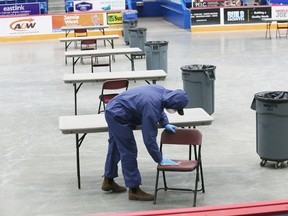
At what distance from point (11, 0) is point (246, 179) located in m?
31.5

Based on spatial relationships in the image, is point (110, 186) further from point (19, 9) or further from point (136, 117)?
point (19, 9)

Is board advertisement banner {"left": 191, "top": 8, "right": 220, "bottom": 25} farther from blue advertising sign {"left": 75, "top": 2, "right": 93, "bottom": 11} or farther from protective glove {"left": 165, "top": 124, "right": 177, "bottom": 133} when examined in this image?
protective glove {"left": 165, "top": 124, "right": 177, "bottom": 133}

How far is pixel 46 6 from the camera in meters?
36.5

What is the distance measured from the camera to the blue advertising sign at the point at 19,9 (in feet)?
115

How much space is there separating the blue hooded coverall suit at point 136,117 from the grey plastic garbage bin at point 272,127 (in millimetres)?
1807

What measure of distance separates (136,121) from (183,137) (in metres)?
0.66

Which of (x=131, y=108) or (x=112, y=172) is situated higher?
(x=131, y=108)

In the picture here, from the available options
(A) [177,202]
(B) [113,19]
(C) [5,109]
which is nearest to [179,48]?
(B) [113,19]

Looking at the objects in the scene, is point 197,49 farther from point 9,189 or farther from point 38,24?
point 9,189

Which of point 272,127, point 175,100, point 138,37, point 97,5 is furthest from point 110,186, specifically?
point 97,5

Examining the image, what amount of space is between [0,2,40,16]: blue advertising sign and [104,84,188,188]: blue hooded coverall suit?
28205 millimetres

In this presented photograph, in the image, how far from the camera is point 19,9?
35.2m

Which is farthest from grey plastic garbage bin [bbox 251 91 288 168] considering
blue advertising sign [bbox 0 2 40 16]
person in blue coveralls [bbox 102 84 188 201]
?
blue advertising sign [bbox 0 2 40 16]

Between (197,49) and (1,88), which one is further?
(197,49)
